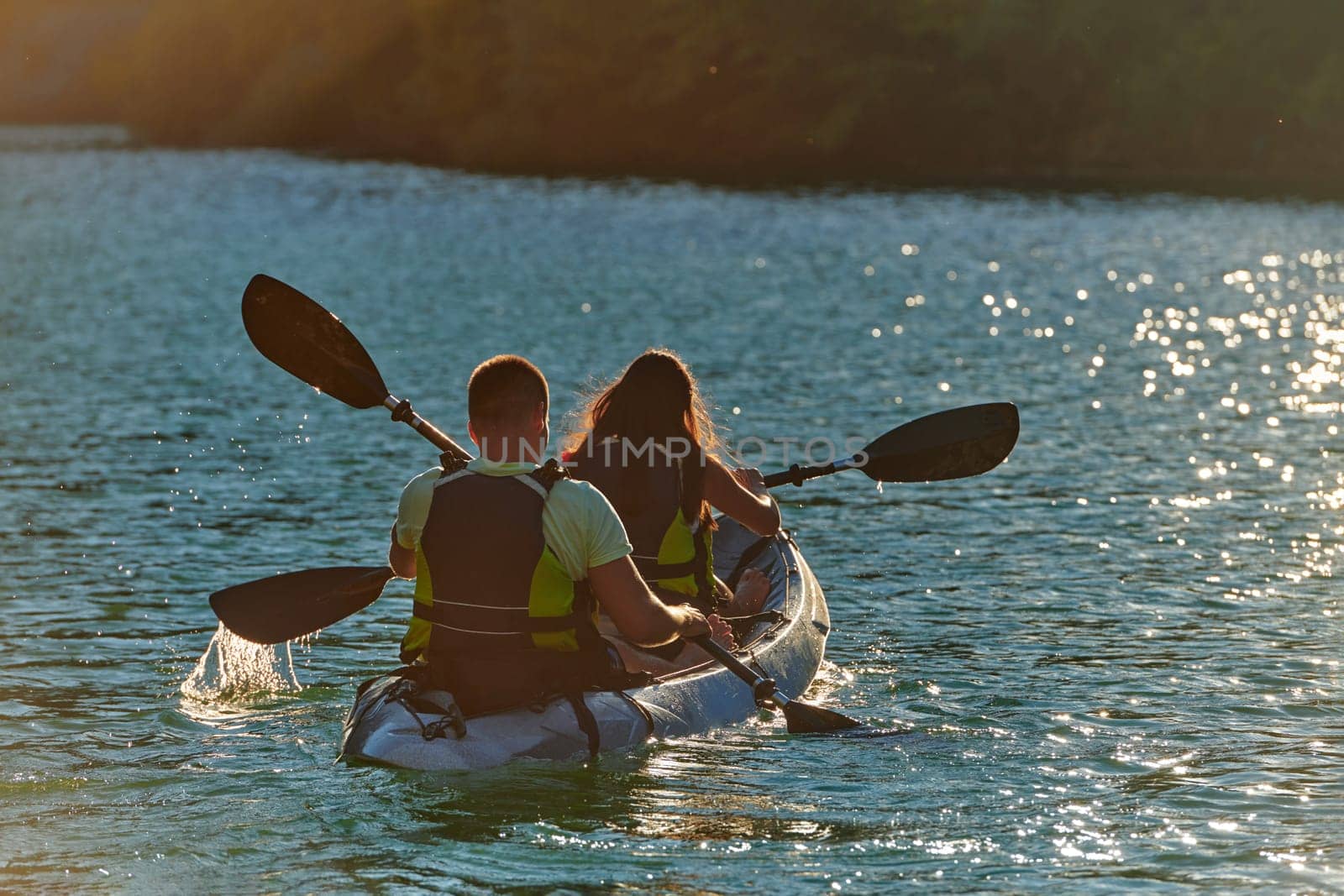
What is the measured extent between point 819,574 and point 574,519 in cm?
569

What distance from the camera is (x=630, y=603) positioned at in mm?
7281

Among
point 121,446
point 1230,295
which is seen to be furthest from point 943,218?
point 121,446

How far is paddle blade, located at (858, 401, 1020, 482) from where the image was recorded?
1062cm

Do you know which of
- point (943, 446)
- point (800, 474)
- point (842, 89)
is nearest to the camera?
point (800, 474)

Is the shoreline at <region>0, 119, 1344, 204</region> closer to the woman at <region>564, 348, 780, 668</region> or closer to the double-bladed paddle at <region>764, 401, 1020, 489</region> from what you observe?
the double-bladed paddle at <region>764, 401, 1020, 489</region>

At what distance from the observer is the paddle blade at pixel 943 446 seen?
10.6 m

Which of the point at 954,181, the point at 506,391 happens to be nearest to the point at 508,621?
the point at 506,391

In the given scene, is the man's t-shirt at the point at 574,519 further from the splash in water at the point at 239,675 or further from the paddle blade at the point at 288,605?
the splash in water at the point at 239,675

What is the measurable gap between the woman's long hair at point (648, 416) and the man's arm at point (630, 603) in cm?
122

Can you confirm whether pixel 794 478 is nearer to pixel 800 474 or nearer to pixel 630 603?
pixel 800 474

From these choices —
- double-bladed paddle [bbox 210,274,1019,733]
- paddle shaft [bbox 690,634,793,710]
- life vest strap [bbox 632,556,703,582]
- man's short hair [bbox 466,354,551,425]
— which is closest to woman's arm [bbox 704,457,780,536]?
life vest strap [bbox 632,556,703,582]

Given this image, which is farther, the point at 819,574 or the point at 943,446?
the point at 819,574

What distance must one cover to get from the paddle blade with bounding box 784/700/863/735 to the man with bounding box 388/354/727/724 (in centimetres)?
109

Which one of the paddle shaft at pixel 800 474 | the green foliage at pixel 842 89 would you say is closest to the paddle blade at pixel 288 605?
the paddle shaft at pixel 800 474
